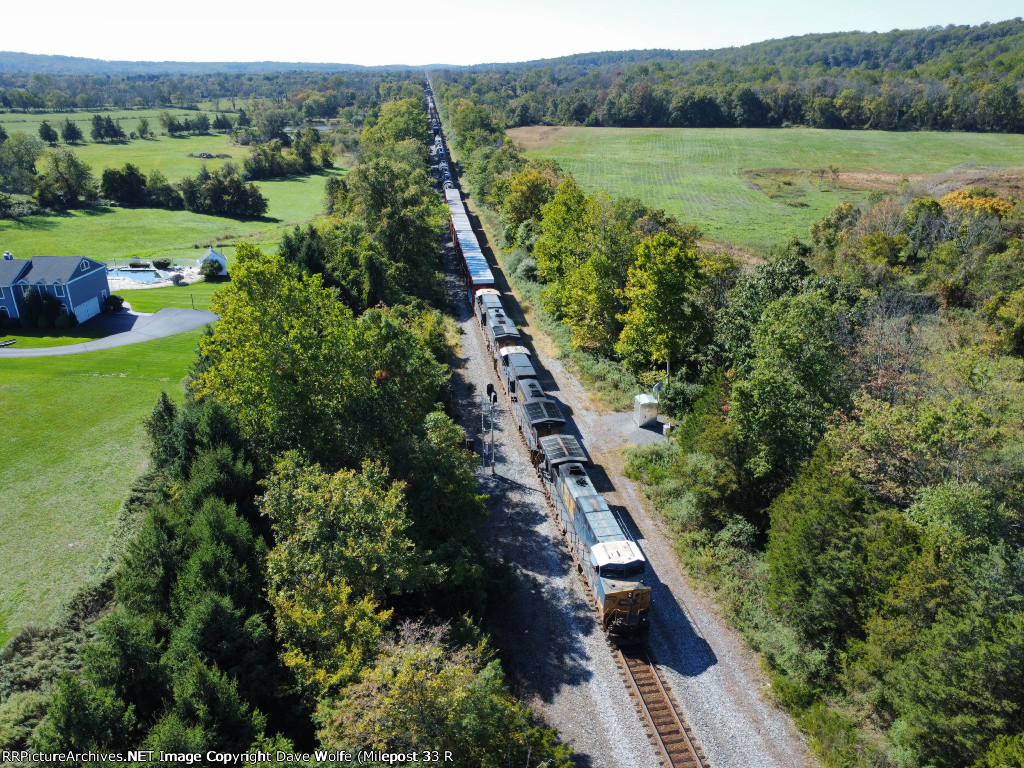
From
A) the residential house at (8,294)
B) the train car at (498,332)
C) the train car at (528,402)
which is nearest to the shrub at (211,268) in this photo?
the residential house at (8,294)

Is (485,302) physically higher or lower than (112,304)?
higher

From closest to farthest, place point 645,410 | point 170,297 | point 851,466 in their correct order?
point 851,466
point 645,410
point 170,297

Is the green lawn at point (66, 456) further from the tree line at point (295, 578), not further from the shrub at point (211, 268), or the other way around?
the shrub at point (211, 268)

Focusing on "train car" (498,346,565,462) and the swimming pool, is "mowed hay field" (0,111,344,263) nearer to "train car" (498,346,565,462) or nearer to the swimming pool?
the swimming pool

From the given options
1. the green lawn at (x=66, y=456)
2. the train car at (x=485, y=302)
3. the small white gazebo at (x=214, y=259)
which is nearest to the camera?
the green lawn at (x=66, y=456)

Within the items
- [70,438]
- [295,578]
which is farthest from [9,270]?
[295,578]

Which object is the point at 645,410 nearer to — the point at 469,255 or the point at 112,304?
the point at 469,255
